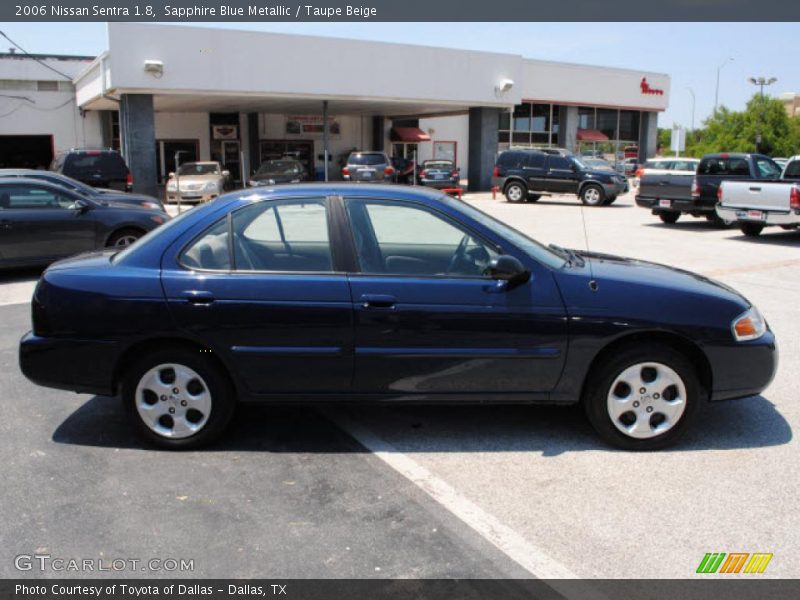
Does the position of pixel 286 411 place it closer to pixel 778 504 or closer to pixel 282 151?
pixel 778 504

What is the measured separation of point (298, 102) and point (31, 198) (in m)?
20.3

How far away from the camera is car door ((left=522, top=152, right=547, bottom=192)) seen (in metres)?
27.4

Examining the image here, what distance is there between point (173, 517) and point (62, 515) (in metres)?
0.57

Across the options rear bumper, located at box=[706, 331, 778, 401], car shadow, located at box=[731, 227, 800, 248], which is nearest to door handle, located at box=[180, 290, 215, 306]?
rear bumper, located at box=[706, 331, 778, 401]

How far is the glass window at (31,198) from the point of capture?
428 inches

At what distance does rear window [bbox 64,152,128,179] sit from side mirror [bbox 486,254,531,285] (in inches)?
702

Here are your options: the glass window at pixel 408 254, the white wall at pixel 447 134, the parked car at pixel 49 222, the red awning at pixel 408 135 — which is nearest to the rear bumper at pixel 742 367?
the glass window at pixel 408 254

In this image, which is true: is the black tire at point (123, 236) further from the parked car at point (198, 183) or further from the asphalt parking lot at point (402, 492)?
the parked car at point (198, 183)

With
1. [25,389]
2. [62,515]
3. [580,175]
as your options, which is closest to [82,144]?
[580,175]

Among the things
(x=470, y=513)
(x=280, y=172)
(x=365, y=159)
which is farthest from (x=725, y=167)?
(x=470, y=513)

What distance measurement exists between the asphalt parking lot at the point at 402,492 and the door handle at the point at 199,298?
3.09 ft

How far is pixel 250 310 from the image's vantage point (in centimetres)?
444

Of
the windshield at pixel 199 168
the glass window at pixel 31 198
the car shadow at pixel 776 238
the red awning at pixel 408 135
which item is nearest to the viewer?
the glass window at pixel 31 198

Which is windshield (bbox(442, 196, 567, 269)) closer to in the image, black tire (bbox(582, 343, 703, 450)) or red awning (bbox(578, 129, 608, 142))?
black tire (bbox(582, 343, 703, 450))
